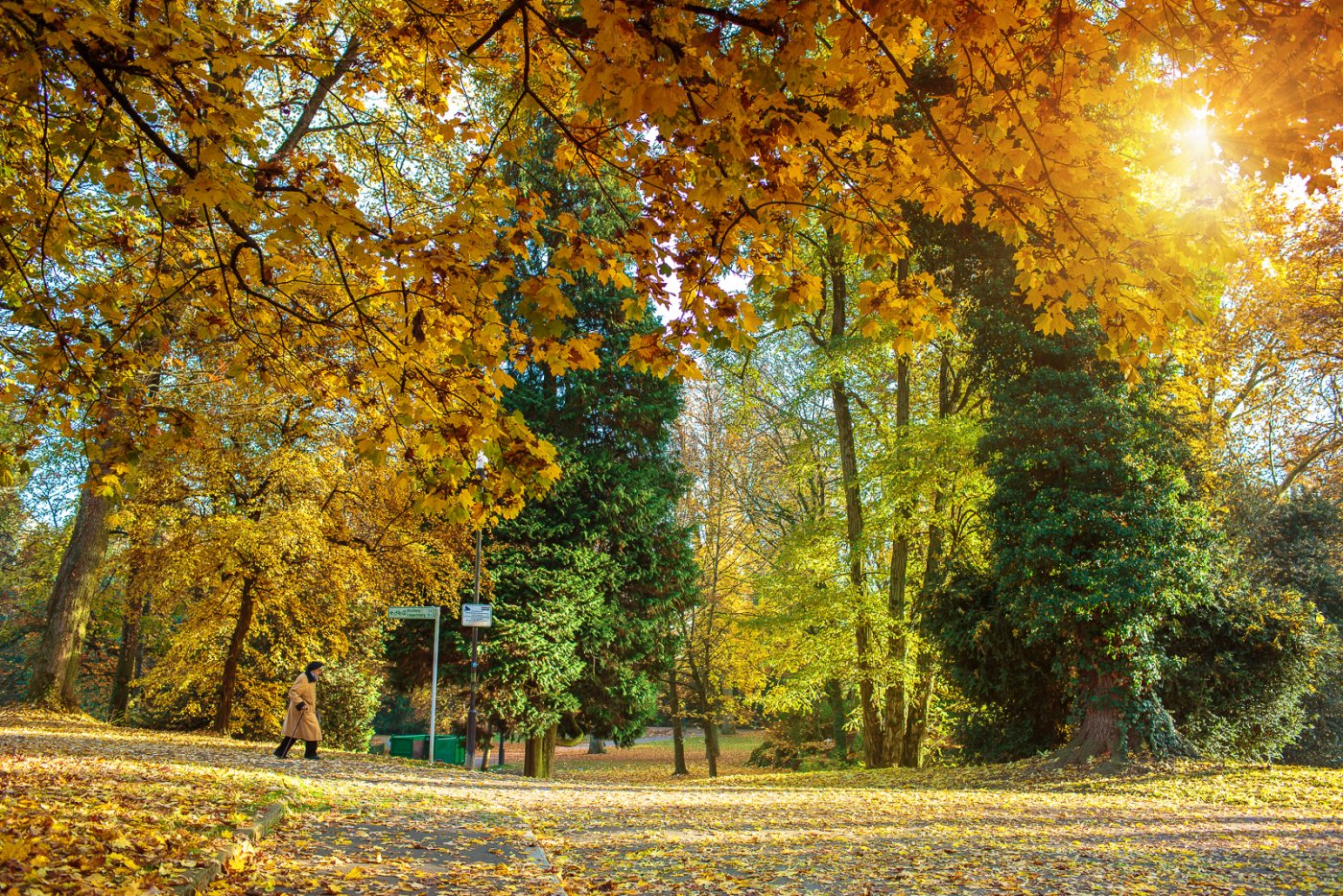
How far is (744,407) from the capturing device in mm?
18672

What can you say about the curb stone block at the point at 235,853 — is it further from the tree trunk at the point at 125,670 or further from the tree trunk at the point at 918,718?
the tree trunk at the point at 125,670

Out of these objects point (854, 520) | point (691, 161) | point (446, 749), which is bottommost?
point (446, 749)

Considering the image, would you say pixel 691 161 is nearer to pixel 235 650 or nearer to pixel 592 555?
pixel 235 650

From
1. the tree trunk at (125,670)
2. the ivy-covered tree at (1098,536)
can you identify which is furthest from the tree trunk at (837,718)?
the tree trunk at (125,670)

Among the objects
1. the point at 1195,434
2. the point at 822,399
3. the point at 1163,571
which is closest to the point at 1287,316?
the point at 1195,434

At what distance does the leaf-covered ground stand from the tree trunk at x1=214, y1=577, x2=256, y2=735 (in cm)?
392

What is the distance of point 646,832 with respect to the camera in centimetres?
766

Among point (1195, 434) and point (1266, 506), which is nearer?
point (1195, 434)

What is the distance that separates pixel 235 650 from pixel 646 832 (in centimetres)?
1183

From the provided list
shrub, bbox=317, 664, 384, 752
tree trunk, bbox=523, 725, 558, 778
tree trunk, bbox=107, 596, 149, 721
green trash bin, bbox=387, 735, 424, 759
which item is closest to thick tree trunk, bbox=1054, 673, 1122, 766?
tree trunk, bbox=523, 725, 558, 778

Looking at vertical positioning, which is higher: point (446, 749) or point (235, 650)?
point (235, 650)

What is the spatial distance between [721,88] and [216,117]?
2292 millimetres

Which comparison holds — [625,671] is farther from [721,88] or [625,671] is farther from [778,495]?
[721,88]

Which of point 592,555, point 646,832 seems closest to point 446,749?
point 592,555
